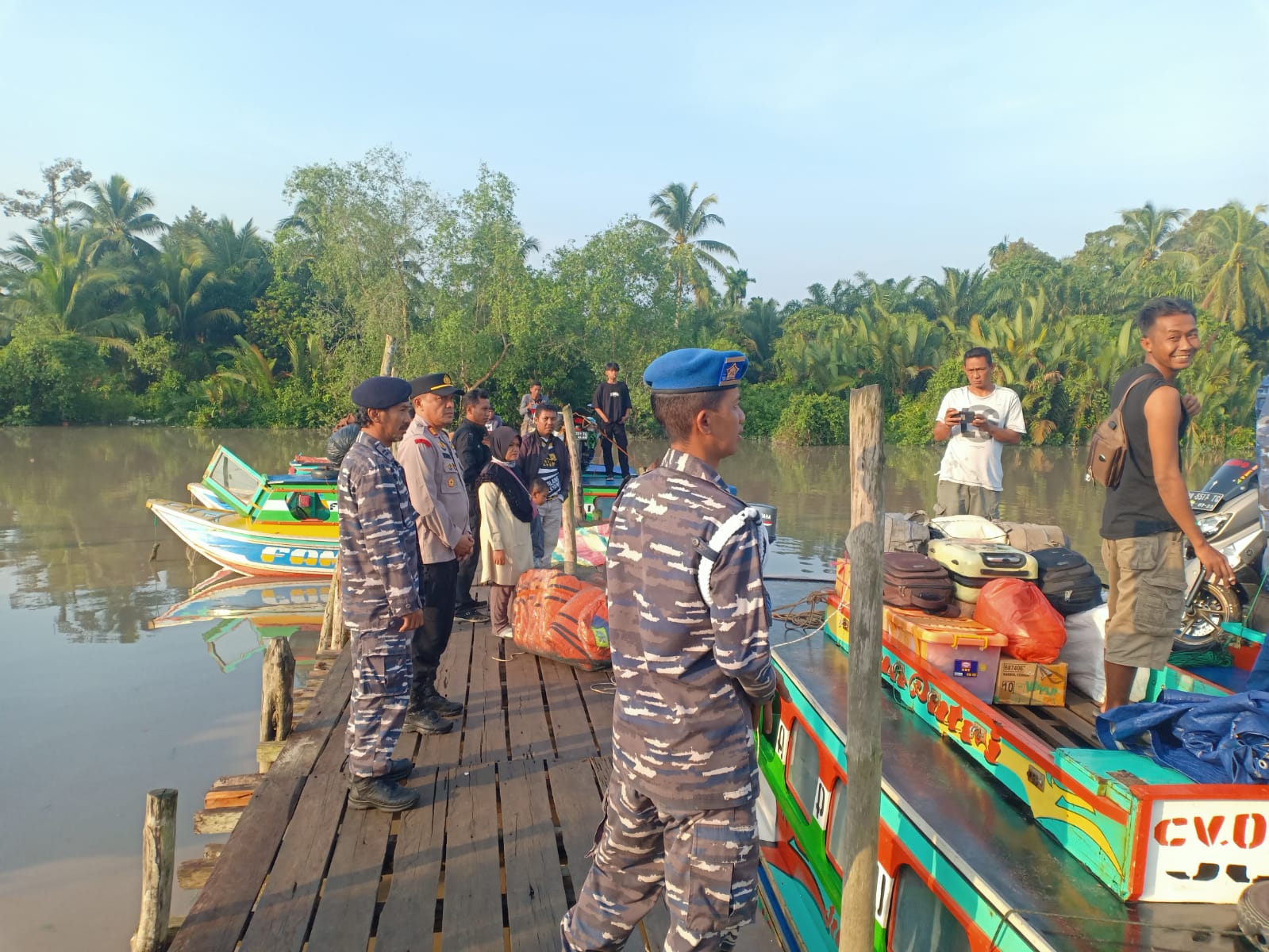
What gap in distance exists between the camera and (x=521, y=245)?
26.7 metres

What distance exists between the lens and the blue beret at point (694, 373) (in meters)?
2.12

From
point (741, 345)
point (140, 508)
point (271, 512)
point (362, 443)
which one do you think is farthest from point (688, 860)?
point (741, 345)

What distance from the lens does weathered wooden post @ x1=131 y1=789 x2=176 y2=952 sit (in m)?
3.31

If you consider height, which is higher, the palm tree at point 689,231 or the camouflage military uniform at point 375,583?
the palm tree at point 689,231

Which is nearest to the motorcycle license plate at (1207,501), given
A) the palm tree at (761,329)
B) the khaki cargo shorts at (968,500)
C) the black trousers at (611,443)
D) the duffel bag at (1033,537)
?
the khaki cargo shorts at (968,500)

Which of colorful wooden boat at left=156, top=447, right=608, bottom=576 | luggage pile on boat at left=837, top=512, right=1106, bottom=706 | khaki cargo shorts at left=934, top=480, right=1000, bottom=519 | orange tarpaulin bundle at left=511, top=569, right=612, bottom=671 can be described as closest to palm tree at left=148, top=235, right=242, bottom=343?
colorful wooden boat at left=156, top=447, right=608, bottom=576

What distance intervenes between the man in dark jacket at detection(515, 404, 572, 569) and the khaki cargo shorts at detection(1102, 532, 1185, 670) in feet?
13.8

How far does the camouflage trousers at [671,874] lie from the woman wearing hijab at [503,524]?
3.94m

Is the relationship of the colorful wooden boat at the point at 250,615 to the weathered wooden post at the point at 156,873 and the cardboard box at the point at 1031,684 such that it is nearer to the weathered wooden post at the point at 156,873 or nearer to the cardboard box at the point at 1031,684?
the weathered wooden post at the point at 156,873

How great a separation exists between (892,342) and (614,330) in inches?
489

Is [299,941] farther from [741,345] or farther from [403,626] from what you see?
[741,345]

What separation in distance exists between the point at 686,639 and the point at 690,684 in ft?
0.38

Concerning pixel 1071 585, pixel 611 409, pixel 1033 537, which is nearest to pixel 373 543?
pixel 1071 585

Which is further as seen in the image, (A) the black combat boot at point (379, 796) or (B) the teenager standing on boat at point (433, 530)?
(B) the teenager standing on boat at point (433, 530)
